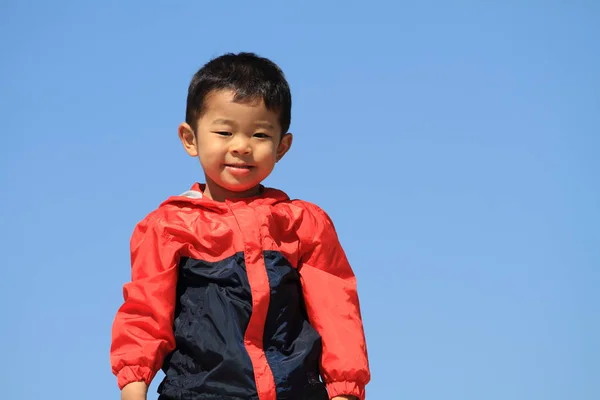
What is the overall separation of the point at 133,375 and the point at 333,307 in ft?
3.55

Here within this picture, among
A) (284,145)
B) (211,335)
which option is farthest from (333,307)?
(284,145)

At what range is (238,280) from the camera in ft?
15.6

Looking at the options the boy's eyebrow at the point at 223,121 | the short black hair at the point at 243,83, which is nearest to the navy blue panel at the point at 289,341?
the boy's eyebrow at the point at 223,121

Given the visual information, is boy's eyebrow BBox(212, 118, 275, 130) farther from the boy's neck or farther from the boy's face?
the boy's neck

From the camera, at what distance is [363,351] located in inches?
196

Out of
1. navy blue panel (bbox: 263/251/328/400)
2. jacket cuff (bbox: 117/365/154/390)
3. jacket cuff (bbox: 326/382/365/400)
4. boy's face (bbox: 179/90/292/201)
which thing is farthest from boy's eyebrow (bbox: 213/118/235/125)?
jacket cuff (bbox: 326/382/365/400)

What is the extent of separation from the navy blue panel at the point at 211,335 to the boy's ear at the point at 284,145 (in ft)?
2.41

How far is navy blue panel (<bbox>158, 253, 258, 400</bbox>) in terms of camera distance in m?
4.61

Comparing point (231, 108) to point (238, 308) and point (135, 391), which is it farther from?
point (135, 391)

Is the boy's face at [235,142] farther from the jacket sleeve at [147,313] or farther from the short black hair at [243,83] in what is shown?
the jacket sleeve at [147,313]

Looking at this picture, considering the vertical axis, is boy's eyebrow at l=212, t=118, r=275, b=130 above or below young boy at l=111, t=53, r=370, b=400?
above

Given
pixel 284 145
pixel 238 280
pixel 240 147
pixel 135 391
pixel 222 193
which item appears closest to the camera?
pixel 135 391

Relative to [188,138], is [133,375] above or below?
below

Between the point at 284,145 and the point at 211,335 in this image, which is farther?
the point at 284,145
